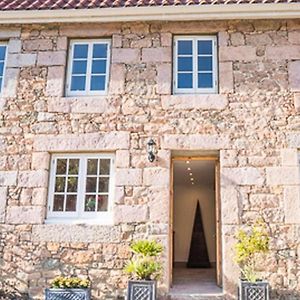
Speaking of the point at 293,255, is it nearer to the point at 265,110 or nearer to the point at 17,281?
the point at 265,110

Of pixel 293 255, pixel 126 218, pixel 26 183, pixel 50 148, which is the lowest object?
pixel 293 255

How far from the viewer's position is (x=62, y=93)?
283 inches

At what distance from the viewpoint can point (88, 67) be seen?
289 inches

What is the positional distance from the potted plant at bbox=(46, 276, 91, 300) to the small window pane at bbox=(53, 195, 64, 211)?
125 cm

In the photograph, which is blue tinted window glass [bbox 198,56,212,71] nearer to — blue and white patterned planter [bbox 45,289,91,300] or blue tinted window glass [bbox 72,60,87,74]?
blue tinted window glass [bbox 72,60,87,74]

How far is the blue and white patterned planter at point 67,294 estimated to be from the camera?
19.2ft

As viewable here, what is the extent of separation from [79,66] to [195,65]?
2.18 metres

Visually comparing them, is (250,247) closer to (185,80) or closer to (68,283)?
(68,283)

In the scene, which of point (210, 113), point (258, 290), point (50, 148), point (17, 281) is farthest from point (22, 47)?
point (258, 290)

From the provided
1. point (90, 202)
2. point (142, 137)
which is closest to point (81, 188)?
point (90, 202)

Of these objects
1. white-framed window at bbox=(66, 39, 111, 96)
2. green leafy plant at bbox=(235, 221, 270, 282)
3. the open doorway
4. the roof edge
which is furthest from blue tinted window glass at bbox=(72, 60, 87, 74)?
the open doorway

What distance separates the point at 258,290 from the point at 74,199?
3.33 m

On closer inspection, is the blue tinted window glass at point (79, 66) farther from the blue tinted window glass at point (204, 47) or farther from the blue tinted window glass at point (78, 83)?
the blue tinted window glass at point (204, 47)

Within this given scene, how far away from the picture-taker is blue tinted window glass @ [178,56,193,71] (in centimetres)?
723
